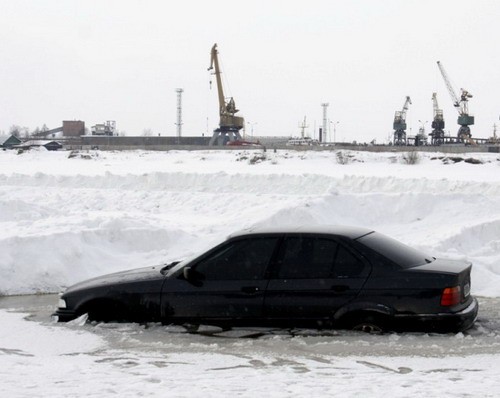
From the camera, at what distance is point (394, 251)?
26.3 feet

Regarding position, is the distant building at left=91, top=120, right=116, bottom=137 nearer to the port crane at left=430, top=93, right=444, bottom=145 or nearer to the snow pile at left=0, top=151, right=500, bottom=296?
the port crane at left=430, top=93, right=444, bottom=145

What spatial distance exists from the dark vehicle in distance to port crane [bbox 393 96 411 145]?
127 metres

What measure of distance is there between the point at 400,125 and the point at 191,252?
12357cm

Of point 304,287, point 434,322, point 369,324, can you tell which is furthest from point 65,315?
point 434,322

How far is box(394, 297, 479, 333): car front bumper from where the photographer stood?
24.4ft

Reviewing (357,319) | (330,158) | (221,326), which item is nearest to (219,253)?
(221,326)

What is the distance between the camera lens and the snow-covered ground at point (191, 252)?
5.85 m

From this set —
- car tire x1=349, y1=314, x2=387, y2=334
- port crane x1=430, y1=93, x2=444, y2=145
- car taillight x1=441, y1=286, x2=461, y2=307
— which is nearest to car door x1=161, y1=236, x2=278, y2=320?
car tire x1=349, y1=314, x2=387, y2=334

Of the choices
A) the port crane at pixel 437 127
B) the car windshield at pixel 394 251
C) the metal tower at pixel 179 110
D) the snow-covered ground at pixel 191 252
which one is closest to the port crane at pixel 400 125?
the port crane at pixel 437 127

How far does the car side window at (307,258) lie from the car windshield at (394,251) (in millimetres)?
395

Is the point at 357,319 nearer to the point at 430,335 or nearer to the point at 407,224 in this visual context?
the point at 430,335

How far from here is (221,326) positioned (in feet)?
26.2

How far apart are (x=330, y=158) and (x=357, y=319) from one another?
36119 mm

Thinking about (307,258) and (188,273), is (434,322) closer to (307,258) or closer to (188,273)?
(307,258)
